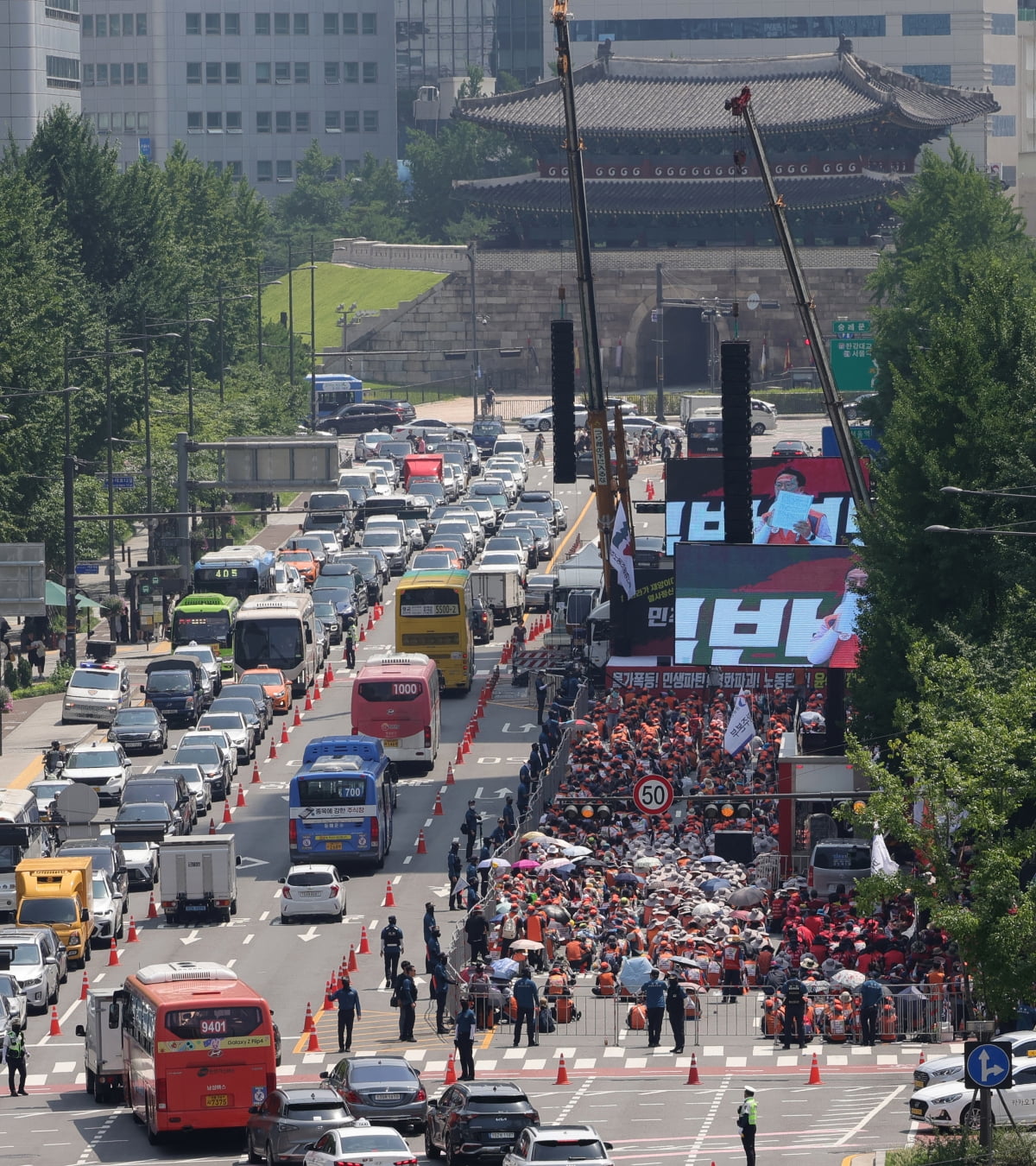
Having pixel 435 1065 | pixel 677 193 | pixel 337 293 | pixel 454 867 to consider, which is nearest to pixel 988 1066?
pixel 435 1065

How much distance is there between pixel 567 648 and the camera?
85000 millimetres

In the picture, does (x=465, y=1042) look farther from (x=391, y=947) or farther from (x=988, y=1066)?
(x=988, y=1066)

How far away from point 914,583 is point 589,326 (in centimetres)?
2479

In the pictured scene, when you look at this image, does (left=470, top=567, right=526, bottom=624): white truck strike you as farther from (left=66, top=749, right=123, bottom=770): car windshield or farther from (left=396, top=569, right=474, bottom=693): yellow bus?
(left=66, top=749, right=123, bottom=770): car windshield

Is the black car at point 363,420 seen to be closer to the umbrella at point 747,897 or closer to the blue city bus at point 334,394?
the blue city bus at point 334,394

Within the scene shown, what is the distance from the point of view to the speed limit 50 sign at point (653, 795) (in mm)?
46812

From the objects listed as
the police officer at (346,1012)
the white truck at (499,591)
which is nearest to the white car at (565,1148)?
the police officer at (346,1012)

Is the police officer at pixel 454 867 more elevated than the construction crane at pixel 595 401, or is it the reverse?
the construction crane at pixel 595 401

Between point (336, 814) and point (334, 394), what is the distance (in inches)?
3861

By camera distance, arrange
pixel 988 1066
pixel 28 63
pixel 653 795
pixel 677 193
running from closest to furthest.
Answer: pixel 988 1066, pixel 653 795, pixel 28 63, pixel 677 193

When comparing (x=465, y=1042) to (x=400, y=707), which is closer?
(x=465, y=1042)

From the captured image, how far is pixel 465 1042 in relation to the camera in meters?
42.7

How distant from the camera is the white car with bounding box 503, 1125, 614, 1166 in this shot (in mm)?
33531

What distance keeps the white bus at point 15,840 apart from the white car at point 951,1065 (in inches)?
796
